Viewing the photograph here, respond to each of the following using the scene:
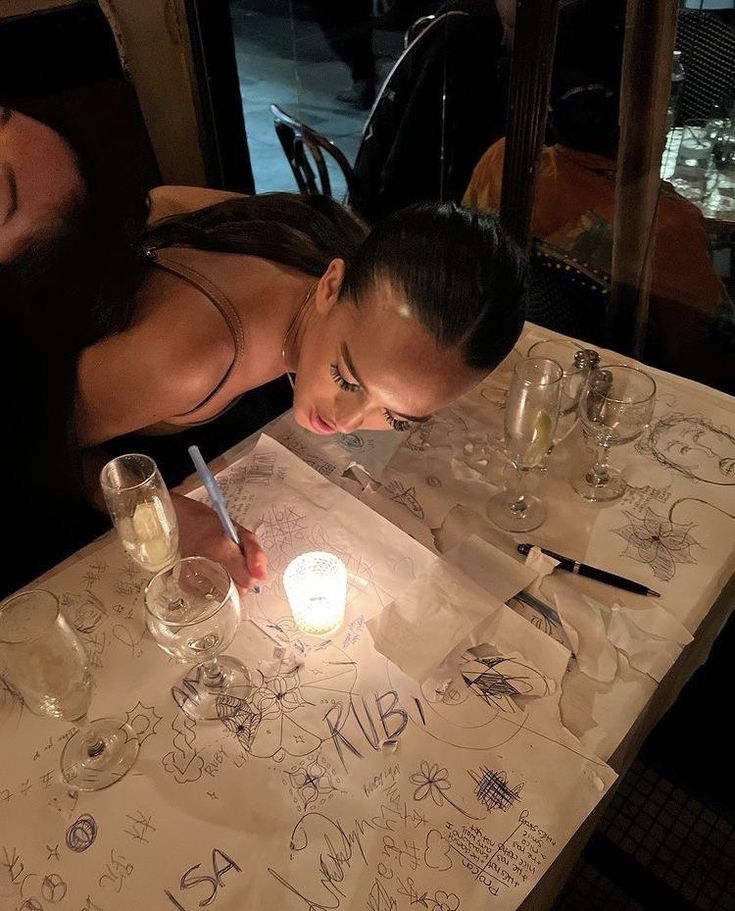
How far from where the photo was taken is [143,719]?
27.1 inches

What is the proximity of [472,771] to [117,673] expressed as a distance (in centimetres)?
37

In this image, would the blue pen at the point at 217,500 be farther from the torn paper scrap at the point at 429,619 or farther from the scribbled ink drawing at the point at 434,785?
the scribbled ink drawing at the point at 434,785

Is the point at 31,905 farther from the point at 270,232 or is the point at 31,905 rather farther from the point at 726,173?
the point at 726,173

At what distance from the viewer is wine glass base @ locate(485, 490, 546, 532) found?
0.87 m

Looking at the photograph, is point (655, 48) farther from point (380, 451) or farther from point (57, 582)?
point (57, 582)

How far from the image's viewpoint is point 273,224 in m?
1.08

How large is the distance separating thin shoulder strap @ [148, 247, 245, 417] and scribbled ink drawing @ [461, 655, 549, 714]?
0.53 metres

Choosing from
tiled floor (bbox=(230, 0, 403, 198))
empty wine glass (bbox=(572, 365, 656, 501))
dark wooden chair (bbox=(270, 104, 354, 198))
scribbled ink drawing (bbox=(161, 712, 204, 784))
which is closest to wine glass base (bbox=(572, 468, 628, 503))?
empty wine glass (bbox=(572, 365, 656, 501))

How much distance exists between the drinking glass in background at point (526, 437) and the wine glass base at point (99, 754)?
0.47 metres

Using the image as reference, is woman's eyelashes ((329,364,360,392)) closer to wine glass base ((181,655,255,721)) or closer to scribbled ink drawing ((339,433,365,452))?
scribbled ink drawing ((339,433,365,452))

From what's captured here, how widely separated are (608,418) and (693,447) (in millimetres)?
161

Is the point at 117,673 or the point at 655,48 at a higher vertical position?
the point at 655,48

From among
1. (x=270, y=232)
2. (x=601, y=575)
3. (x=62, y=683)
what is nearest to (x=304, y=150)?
(x=270, y=232)

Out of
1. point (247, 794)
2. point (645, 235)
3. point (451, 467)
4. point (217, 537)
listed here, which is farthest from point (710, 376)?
point (247, 794)
